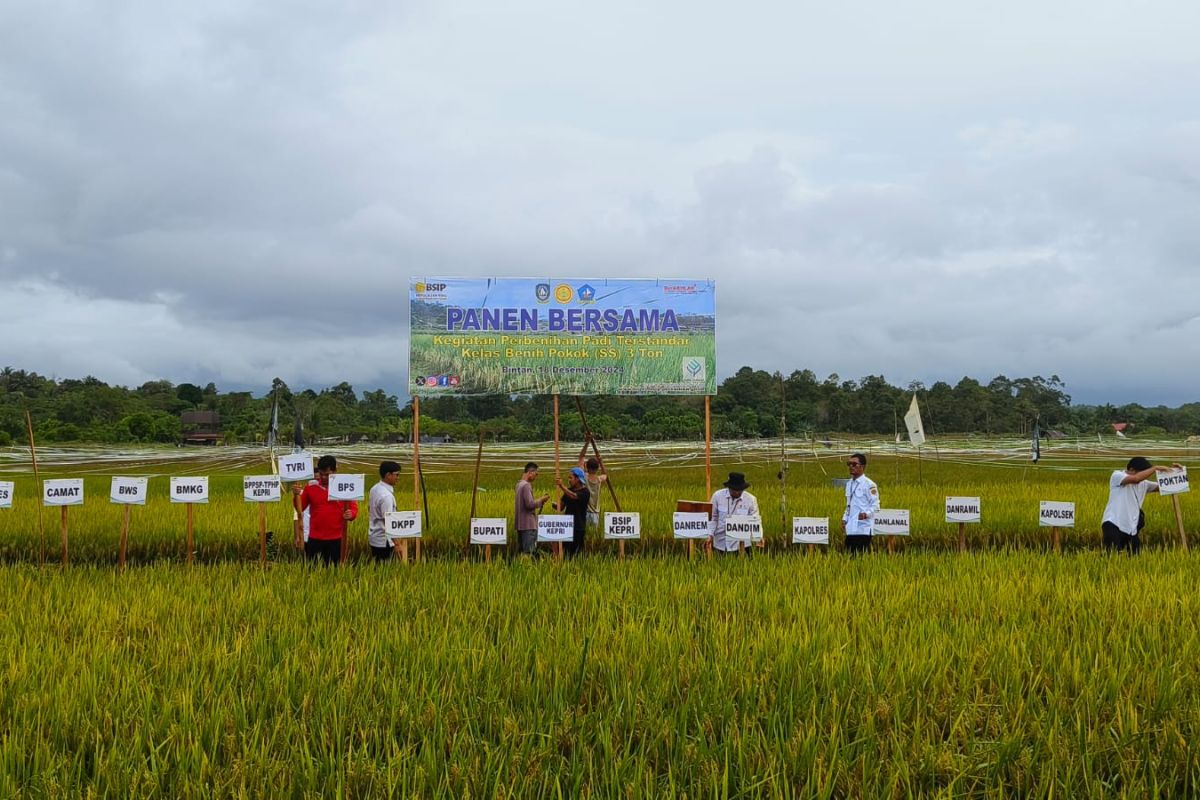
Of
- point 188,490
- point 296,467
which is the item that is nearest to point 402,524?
point 296,467

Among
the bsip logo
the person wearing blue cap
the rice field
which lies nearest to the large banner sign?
the bsip logo

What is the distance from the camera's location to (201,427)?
220 feet

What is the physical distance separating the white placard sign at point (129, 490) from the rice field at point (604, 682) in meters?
1.71

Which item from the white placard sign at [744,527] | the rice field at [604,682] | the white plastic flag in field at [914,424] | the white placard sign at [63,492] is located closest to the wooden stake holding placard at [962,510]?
the rice field at [604,682]

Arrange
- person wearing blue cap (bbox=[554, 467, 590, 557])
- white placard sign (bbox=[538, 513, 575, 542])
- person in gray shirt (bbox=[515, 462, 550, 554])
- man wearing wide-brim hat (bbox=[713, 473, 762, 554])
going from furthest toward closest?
person wearing blue cap (bbox=[554, 467, 590, 557]) → person in gray shirt (bbox=[515, 462, 550, 554]) → man wearing wide-brim hat (bbox=[713, 473, 762, 554]) → white placard sign (bbox=[538, 513, 575, 542])

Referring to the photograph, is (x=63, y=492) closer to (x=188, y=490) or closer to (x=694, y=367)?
(x=188, y=490)

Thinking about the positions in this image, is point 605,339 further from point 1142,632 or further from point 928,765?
point 928,765

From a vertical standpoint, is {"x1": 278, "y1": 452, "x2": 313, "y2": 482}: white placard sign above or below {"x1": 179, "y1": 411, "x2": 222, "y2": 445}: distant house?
below

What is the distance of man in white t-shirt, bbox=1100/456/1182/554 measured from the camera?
30.6ft

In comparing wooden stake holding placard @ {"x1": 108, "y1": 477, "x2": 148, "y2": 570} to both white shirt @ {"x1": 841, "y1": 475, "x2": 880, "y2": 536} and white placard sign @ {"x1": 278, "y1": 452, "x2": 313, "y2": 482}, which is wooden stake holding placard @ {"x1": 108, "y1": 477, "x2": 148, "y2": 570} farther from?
white shirt @ {"x1": 841, "y1": 475, "x2": 880, "y2": 536}

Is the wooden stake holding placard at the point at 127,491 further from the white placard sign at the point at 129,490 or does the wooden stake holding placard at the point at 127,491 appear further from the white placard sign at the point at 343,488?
the white placard sign at the point at 343,488

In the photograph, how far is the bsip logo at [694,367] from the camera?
11784 millimetres

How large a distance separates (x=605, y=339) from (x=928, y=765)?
8.95 meters

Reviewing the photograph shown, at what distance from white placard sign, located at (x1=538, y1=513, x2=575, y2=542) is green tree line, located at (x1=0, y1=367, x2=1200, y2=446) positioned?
91.9ft
